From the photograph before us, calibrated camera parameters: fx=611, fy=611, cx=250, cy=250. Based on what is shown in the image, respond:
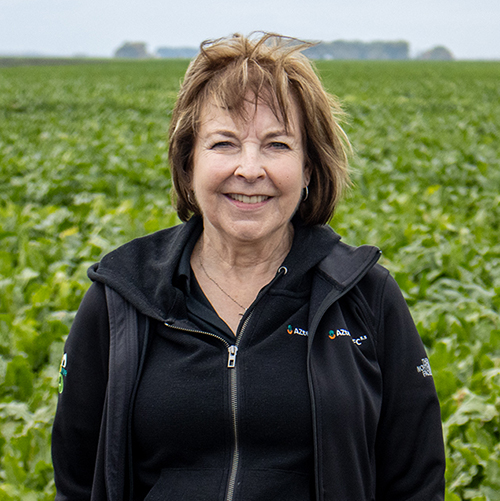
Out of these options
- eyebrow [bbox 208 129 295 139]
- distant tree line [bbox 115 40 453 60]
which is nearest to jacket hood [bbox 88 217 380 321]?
eyebrow [bbox 208 129 295 139]

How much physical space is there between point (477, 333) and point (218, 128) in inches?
102

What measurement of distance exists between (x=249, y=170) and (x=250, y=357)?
1.73ft

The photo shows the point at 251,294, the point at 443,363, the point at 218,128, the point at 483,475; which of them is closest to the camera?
the point at 218,128

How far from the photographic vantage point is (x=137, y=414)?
5.62 ft

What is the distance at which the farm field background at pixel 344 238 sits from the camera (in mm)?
2893

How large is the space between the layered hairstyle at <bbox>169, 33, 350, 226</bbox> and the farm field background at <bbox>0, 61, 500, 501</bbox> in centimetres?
20

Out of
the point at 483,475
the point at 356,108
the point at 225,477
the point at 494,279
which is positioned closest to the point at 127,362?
the point at 225,477

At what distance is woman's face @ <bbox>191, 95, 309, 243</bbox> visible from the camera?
1760 mm

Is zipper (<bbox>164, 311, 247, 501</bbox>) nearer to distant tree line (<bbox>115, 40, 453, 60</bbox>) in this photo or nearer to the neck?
the neck

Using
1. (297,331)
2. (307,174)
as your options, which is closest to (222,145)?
(307,174)

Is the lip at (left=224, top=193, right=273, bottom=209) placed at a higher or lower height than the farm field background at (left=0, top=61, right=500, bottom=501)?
higher

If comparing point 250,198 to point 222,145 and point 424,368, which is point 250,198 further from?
point 424,368

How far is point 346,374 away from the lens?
171 cm

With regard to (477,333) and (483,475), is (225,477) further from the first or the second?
(477,333)
